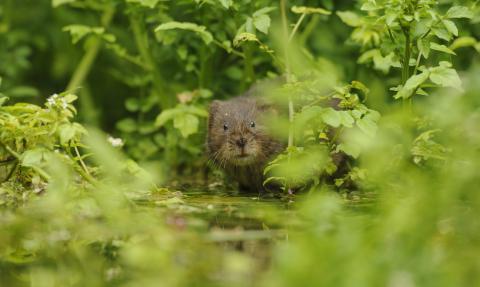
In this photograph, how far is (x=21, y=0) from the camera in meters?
8.06

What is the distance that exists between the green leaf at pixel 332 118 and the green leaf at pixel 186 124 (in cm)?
179

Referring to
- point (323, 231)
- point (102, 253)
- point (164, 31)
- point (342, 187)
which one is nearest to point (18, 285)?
point (102, 253)

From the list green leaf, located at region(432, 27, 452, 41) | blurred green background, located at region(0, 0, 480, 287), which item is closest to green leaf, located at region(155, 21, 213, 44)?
blurred green background, located at region(0, 0, 480, 287)

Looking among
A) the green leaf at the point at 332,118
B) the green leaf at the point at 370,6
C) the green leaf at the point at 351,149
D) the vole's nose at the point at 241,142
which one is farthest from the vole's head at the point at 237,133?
the green leaf at the point at 370,6

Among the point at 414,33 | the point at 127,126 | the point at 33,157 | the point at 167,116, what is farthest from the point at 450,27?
the point at 127,126

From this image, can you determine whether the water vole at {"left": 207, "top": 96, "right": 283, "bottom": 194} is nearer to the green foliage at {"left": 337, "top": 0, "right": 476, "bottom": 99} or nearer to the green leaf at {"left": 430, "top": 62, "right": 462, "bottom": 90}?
the green foliage at {"left": 337, "top": 0, "right": 476, "bottom": 99}

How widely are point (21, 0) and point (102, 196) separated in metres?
4.96

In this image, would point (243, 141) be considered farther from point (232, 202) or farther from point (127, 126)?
point (127, 126)

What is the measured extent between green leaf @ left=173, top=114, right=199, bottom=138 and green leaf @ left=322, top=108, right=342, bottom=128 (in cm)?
179

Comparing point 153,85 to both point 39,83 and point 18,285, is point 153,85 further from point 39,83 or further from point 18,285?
point 18,285

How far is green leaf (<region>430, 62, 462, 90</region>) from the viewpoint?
3869 mm

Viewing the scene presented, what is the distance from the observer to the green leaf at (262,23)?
446 centimetres

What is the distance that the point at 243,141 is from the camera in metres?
5.23

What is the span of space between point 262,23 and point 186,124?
1.48 m
